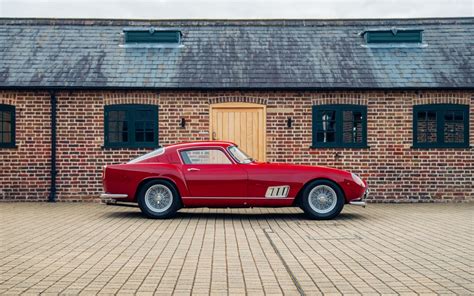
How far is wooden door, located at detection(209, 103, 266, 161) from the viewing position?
1517 cm

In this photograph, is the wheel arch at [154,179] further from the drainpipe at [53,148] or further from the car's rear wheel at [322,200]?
the drainpipe at [53,148]

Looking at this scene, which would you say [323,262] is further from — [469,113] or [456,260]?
[469,113]

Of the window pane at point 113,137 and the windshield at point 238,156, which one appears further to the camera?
the window pane at point 113,137

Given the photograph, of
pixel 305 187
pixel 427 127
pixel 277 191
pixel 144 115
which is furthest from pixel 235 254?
pixel 427 127

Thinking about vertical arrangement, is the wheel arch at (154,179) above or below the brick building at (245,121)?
below

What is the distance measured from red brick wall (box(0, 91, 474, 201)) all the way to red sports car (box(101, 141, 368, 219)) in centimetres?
410

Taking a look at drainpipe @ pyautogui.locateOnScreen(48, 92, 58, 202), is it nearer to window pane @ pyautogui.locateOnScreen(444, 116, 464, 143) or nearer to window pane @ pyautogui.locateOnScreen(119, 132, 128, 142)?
window pane @ pyautogui.locateOnScreen(119, 132, 128, 142)

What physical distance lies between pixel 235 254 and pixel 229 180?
3799 millimetres

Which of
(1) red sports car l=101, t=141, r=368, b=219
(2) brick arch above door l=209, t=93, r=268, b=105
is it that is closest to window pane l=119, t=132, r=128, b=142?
(2) brick arch above door l=209, t=93, r=268, b=105

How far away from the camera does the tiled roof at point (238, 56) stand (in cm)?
1517

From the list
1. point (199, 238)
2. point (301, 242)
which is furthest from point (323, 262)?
point (199, 238)

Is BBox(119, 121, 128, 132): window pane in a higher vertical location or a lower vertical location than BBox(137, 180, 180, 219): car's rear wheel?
higher

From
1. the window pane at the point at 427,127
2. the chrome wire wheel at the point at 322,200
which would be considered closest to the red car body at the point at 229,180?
the chrome wire wheel at the point at 322,200

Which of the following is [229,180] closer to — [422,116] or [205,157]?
[205,157]
